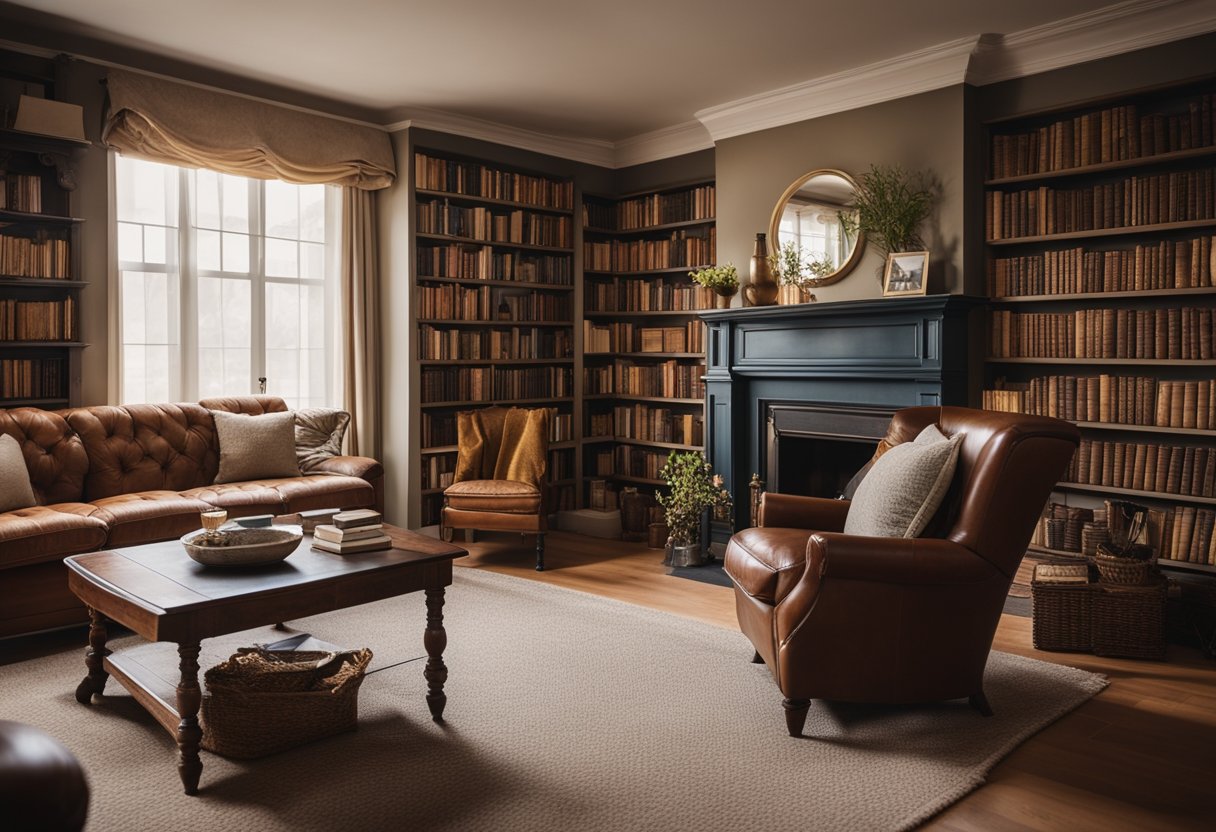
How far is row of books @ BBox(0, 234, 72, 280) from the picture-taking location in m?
4.13

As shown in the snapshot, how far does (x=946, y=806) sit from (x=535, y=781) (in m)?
1.09

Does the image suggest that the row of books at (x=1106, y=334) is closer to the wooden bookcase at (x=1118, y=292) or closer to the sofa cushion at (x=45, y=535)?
the wooden bookcase at (x=1118, y=292)

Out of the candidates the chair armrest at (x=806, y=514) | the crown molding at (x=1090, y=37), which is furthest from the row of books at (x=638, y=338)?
the chair armrest at (x=806, y=514)

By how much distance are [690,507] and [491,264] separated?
215 centimetres

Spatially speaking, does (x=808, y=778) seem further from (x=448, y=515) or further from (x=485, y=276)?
(x=485, y=276)

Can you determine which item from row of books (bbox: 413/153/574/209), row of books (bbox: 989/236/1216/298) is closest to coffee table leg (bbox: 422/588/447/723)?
row of books (bbox: 989/236/1216/298)

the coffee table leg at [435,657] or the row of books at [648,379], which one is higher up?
the row of books at [648,379]

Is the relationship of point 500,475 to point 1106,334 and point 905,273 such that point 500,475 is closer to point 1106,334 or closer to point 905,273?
point 905,273

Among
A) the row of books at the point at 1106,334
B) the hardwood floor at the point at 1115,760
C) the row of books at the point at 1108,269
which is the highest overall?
the row of books at the point at 1108,269

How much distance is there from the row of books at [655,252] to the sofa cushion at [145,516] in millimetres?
3406

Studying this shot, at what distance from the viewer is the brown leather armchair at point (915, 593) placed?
2711mm

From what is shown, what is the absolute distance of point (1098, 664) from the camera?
3465 millimetres

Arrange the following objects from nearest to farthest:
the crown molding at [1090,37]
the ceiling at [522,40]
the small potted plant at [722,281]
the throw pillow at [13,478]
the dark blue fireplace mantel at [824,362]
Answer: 1. the throw pillow at [13,478]
2. the crown molding at [1090,37]
3. the ceiling at [522,40]
4. the dark blue fireplace mantel at [824,362]
5. the small potted plant at [722,281]

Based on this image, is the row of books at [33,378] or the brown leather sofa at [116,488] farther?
the row of books at [33,378]
